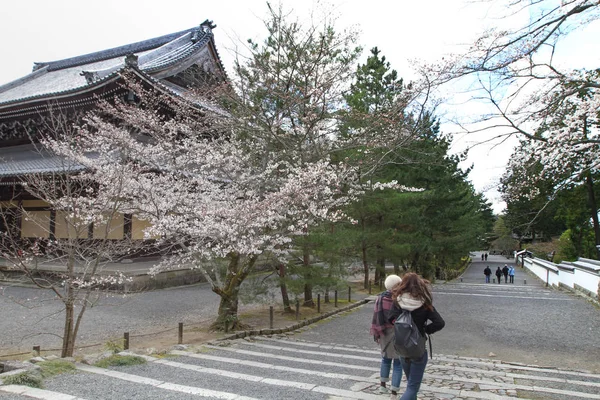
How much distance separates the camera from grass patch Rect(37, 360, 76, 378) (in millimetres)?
5109

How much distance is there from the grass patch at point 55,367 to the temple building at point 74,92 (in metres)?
7.36

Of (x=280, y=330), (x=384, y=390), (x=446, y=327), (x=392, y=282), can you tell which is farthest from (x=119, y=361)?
(x=446, y=327)

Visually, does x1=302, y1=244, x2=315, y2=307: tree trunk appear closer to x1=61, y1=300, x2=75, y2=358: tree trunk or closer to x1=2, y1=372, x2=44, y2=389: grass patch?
x1=61, y1=300, x2=75, y2=358: tree trunk

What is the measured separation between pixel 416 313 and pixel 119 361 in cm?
412

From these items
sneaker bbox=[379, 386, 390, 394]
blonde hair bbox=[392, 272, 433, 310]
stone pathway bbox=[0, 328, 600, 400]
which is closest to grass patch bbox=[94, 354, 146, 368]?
stone pathway bbox=[0, 328, 600, 400]

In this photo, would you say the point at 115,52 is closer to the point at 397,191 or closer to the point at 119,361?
the point at 397,191

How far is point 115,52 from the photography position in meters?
25.7

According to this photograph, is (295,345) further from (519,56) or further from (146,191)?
(519,56)

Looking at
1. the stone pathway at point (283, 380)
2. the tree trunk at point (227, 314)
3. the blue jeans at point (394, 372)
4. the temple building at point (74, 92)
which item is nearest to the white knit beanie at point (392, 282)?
the blue jeans at point (394, 372)

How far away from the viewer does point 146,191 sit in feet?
32.1

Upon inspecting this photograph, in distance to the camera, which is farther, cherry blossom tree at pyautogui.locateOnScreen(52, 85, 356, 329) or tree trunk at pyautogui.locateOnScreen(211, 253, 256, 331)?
tree trunk at pyautogui.locateOnScreen(211, 253, 256, 331)

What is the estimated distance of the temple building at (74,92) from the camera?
15.3m

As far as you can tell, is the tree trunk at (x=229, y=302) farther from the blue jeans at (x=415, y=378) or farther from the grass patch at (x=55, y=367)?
the blue jeans at (x=415, y=378)

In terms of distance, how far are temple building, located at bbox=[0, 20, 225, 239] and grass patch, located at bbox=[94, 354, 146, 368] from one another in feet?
23.7
